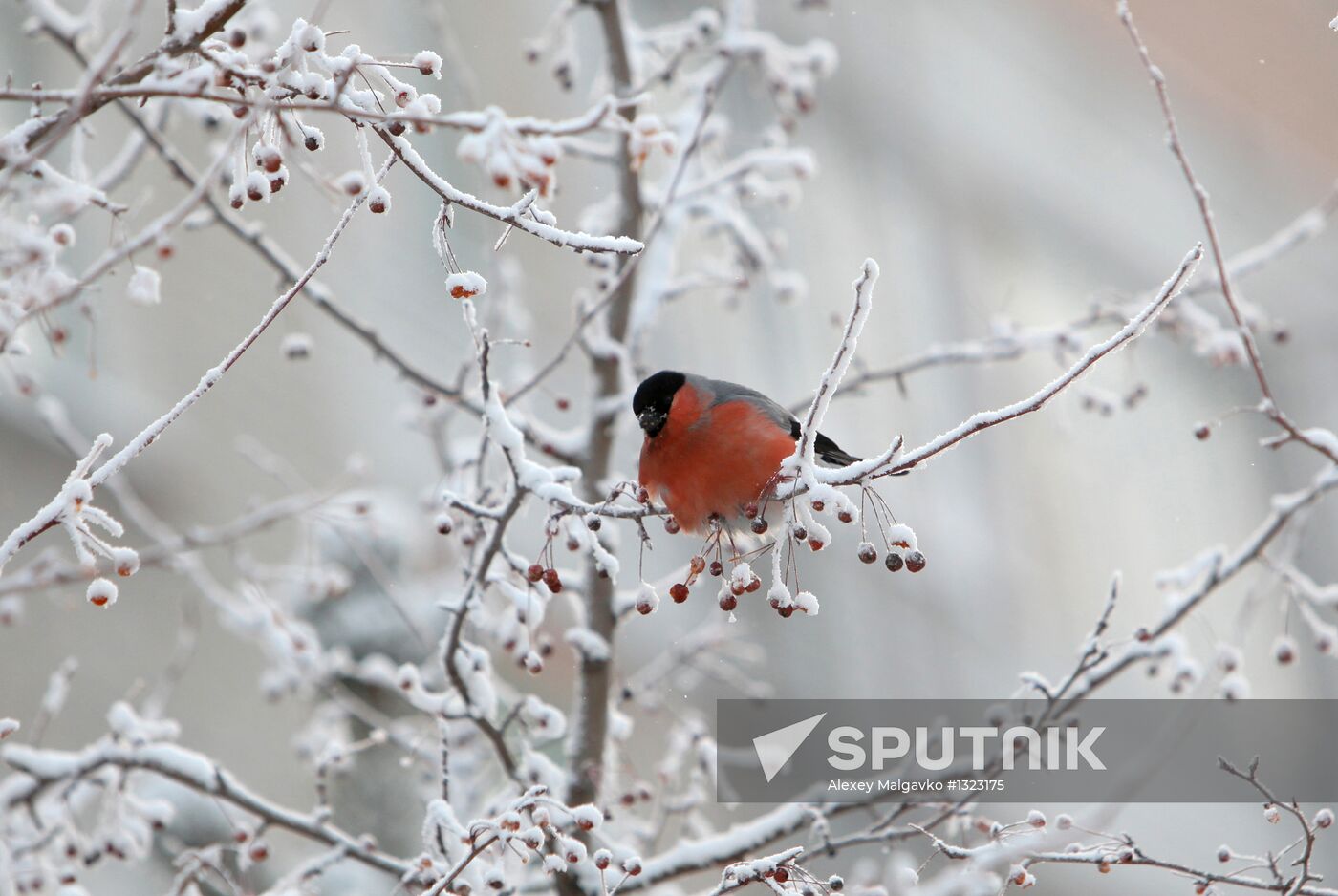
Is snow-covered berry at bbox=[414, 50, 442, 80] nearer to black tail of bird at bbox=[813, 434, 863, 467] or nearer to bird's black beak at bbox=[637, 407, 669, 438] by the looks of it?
bird's black beak at bbox=[637, 407, 669, 438]

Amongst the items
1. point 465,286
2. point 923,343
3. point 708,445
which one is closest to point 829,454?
point 708,445

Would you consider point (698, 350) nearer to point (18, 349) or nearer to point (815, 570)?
point (815, 570)

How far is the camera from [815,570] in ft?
26.0

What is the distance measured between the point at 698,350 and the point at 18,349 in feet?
17.7

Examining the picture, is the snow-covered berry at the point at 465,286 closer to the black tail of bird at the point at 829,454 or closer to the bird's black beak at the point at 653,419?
the bird's black beak at the point at 653,419

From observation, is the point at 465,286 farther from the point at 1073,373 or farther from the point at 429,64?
the point at 1073,373

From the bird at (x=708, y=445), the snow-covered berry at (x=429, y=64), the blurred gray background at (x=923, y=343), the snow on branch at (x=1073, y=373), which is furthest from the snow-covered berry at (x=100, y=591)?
the blurred gray background at (x=923, y=343)

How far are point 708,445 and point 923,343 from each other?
16.8 feet

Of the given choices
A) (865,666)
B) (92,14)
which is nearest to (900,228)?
(865,666)

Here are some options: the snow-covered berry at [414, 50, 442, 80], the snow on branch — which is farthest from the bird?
the snow-covered berry at [414, 50, 442, 80]

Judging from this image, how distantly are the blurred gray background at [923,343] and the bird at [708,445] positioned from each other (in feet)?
12.3

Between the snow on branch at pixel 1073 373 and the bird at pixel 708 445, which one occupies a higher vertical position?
the bird at pixel 708 445

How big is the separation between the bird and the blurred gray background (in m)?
3.73

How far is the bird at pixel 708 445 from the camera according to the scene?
7.98ft
